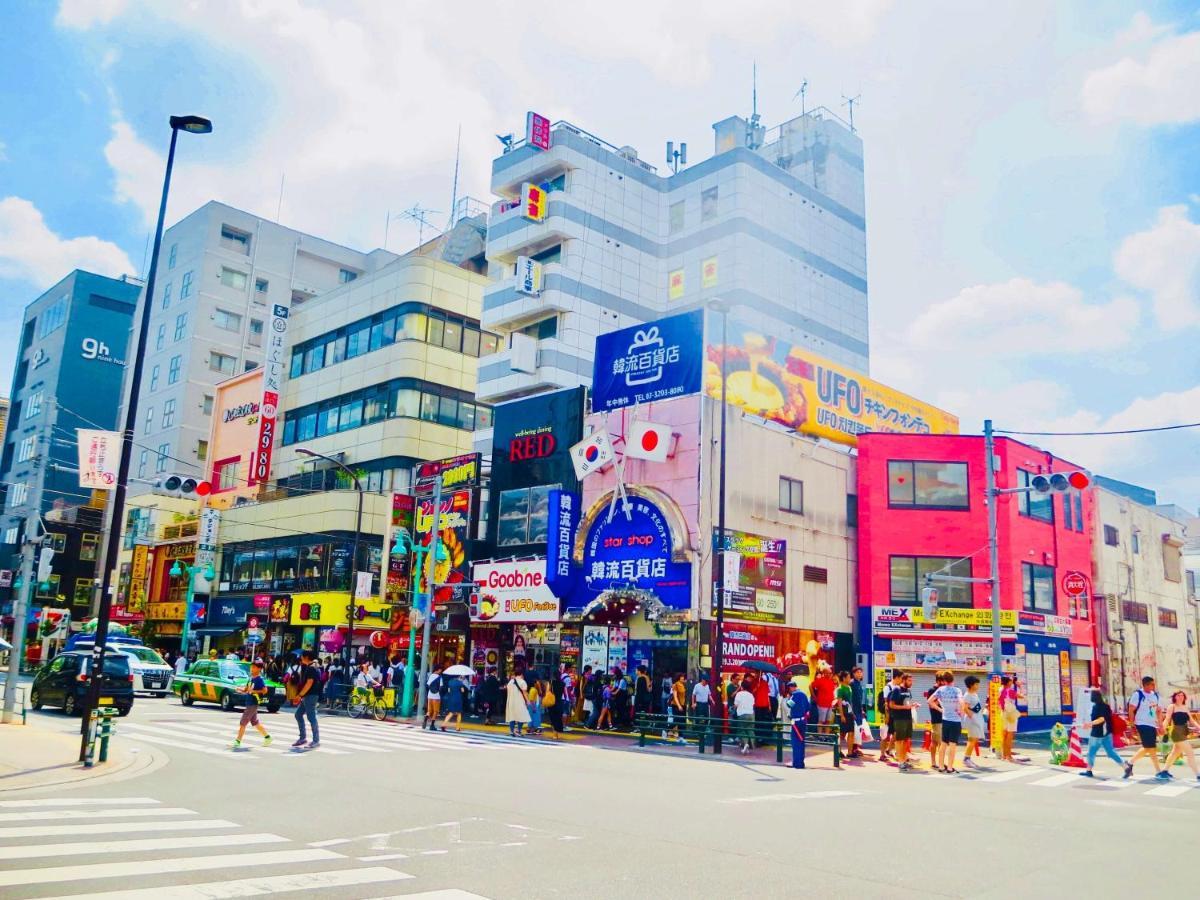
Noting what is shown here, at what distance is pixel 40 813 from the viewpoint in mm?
→ 11461

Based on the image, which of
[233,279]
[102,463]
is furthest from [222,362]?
[102,463]

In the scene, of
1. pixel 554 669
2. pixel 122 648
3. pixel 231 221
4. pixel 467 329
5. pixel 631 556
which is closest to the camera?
pixel 631 556

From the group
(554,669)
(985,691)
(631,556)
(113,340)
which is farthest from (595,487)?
(113,340)

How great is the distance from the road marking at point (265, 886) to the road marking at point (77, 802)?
5295 millimetres

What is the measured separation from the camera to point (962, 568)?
34.2 metres

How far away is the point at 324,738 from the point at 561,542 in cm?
1265

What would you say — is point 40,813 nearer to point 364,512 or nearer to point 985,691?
point 985,691

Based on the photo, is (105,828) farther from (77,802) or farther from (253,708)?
(253,708)

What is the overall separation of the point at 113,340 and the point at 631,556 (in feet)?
235

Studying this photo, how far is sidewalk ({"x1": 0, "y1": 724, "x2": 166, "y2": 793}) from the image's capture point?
14.2 meters

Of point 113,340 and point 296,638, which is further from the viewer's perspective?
point 113,340

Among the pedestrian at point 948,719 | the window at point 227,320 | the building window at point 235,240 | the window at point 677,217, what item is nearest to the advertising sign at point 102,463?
the pedestrian at point 948,719

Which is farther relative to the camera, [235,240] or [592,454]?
[235,240]

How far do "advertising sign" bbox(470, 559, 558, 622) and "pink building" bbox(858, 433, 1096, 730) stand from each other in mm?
11700
